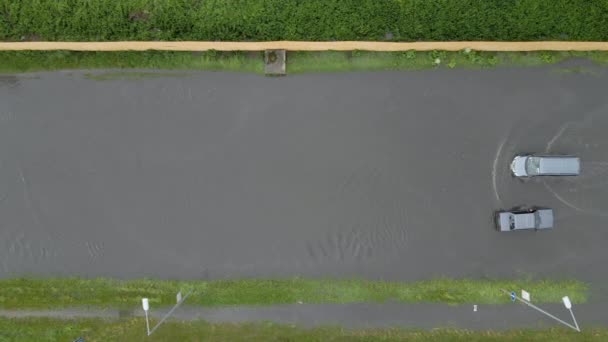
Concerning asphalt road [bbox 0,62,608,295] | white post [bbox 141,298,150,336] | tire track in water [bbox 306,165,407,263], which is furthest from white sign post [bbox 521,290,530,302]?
white post [bbox 141,298,150,336]

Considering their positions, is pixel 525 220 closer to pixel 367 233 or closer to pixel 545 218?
pixel 545 218

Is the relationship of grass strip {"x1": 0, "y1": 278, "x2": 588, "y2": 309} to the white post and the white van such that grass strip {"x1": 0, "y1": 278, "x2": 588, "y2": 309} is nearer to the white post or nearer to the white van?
the white post

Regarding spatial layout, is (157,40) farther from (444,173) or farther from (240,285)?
(444,173)

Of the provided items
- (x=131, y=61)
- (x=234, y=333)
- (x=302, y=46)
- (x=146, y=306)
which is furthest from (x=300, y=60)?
(x=146, y=306)

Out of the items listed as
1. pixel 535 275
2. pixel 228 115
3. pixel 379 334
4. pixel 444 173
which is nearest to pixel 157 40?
pixel 228 115

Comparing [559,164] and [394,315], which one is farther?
[394,315]

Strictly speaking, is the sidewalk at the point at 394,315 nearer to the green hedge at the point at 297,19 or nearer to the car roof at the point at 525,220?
the car roof at the point at 525,220
